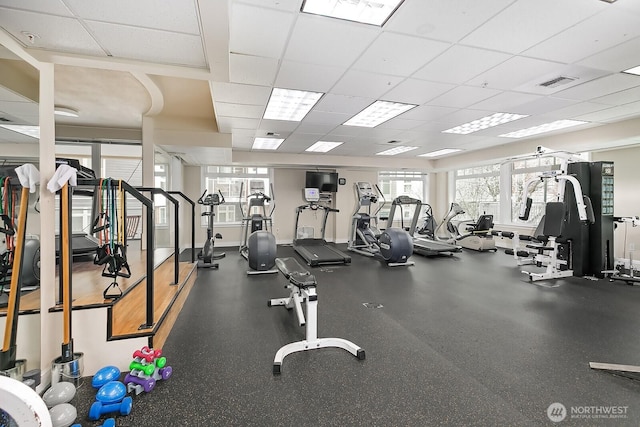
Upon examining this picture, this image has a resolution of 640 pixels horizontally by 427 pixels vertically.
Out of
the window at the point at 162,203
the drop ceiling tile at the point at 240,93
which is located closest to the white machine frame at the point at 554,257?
the drop ceiling tile at the point at 240,93

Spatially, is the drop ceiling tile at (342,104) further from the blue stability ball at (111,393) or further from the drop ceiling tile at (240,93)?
the blue stability ball at (111,393)

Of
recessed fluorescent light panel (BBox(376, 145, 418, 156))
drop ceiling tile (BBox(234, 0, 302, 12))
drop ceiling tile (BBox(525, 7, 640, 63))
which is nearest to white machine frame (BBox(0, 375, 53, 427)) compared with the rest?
drop ceiling tile (BBox(234, 0, 302, 12))

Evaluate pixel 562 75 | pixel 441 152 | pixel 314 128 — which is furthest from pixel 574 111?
pixel 314 128

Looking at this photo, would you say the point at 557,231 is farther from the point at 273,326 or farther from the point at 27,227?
the point at 27,227

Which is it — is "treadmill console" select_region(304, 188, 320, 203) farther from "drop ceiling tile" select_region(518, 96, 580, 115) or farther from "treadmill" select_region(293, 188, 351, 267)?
"drop ceiling tile" select_region(518, 96, 580, 115)

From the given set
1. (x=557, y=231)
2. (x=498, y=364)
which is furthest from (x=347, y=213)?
(x=498, y=364)

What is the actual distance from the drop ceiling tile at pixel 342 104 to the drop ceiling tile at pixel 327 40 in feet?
3.03

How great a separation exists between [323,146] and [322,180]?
1694 mm

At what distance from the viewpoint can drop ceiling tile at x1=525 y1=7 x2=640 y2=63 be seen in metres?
2.20

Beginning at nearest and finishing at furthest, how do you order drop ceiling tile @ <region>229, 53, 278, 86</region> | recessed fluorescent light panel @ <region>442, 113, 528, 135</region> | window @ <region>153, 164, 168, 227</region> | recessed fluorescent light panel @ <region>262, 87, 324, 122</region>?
drop ceiling tile @ <region>229, 53, 278, 86</region>
recessed fluorescent light panel @ <region>262, 87, 324, 122</region>
recessed fluorescent light panel @ <region>442, 113, 528, 135</region>
window @ <region>153, 164, 168, 227</region>

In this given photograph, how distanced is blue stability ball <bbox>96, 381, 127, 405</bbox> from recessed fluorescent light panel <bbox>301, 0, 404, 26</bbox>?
274 centimetres

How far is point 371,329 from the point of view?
289cm

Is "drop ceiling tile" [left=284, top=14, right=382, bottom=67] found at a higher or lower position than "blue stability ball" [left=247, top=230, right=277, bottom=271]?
higher

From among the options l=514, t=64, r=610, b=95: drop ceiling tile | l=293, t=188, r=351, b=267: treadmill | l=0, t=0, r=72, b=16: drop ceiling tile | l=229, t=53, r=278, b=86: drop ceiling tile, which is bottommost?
l=293, t=188, r=351, b=267: treadmill
